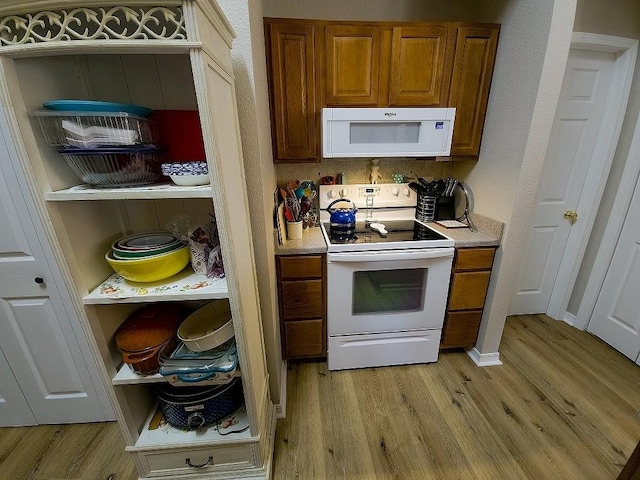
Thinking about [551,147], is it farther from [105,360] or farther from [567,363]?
[105,360]

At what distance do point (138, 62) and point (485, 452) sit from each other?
2294 millimetres

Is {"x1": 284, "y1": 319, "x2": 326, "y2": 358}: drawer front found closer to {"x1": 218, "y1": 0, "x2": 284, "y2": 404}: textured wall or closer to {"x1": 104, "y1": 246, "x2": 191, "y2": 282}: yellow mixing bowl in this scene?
{"x1": 218, "y1": 0, "x2": 284, "y2": 404}: textured wall

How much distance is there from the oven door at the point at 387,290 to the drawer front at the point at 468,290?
0.28ft

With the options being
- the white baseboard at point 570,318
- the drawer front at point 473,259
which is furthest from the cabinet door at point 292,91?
the white baseboard at point 570,318

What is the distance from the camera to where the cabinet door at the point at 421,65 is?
147 centimetres

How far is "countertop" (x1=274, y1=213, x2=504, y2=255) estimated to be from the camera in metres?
1.53

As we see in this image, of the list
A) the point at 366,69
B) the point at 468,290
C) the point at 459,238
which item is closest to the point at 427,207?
the point at 459,238

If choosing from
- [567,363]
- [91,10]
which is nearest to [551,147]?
[567,363]

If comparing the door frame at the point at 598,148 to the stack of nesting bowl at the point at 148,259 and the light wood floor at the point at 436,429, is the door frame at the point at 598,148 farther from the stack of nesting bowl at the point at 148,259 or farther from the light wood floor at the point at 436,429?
the stack of nesting bowl at the point at 148,259

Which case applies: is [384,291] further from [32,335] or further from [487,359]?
[32,335]

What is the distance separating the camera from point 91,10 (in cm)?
64

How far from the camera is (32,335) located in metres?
1.22

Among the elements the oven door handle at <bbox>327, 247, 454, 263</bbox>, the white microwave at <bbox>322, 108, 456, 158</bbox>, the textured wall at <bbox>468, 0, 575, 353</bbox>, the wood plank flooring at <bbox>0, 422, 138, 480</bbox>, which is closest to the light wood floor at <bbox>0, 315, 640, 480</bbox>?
the wood plank flooring at <bbox>0, 422, 138, 480</bbox>

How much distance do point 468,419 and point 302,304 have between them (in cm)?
114
